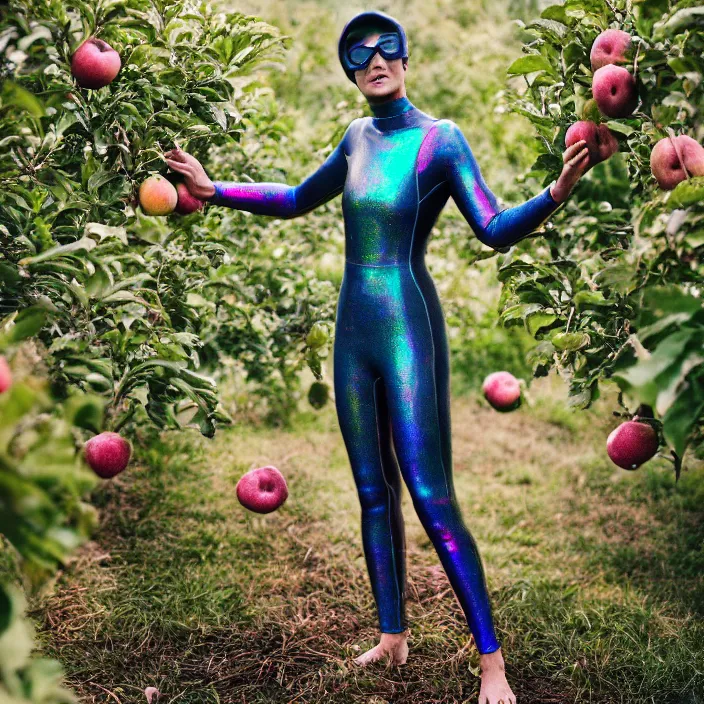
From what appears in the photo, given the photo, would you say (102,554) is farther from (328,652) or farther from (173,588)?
(328,652)

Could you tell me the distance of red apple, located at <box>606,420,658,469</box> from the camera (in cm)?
207

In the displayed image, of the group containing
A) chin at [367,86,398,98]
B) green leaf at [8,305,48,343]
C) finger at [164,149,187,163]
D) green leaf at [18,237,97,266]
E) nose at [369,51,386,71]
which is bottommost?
green leaf at [8,305,48,343]

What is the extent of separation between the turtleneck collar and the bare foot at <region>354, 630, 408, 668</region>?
4.75 feet

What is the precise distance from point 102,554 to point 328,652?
1075mm

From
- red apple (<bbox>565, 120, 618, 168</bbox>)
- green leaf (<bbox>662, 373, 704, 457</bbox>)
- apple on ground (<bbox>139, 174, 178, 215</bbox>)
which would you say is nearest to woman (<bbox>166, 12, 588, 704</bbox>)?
apple on ground (<bbox>139, 174, 178, 215</bbox>)

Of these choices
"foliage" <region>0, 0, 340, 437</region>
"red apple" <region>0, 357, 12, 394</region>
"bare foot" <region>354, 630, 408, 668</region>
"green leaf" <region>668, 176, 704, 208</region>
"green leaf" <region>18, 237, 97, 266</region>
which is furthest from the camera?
"bare foot" <region>354, 630, 408, 668</region>

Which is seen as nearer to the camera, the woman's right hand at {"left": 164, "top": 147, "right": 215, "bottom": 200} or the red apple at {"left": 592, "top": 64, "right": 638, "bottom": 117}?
the red apple at {"left": 592, "top": 64, "right": 638, "bottom": 117}

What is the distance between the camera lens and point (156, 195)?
2.13m

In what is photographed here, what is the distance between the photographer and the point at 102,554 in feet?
10.4

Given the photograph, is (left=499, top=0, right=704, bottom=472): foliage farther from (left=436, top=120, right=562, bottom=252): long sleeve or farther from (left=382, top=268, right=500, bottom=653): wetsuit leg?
(left=382, top=268, right=500, bottom=653): wetsuit leg

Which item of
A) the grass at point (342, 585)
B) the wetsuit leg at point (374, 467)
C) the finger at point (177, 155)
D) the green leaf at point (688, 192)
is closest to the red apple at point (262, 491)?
the wetsuit leg at point (374, 467)

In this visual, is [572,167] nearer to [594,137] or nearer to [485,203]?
[594,137]

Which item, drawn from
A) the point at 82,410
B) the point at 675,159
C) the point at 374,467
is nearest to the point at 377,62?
the point at 675,159

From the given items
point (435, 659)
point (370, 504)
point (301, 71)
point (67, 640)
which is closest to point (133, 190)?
point (370, 504)
